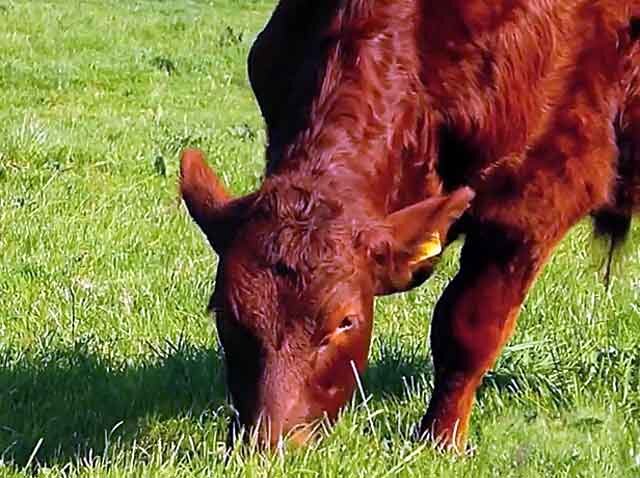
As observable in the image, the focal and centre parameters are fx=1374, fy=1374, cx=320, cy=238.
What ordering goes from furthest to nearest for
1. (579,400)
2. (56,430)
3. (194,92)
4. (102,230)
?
(194,92), (102,230), (579,400), (56,430)

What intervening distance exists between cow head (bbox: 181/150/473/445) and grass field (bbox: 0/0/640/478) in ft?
0.50

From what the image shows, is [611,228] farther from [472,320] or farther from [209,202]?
[209,202]

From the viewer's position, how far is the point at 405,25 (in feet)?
13.6

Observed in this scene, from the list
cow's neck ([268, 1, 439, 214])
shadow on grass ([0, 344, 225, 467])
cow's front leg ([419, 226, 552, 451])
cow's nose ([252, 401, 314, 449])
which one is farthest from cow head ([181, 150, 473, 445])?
shadow on grass ([0, 344, 225, 467])

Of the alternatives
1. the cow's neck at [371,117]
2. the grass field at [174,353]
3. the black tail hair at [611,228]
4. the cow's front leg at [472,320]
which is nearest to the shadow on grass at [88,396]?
the grass field at [174,353]

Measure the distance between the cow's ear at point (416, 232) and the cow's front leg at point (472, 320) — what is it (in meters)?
0.74

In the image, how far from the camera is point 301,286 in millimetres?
3564

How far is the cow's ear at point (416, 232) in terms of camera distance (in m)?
3.69

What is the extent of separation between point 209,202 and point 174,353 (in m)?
1.39

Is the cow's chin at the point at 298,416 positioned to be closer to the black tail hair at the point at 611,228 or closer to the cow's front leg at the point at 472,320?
the cow's front leg at the point at 472,320

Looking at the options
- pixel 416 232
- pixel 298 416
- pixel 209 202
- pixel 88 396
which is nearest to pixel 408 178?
pixel 416 232

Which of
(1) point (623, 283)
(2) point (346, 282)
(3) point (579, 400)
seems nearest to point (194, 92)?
(1) point (623, 283)

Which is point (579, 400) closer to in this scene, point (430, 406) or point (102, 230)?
point (430, 406)

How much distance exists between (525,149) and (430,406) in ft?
3.08
